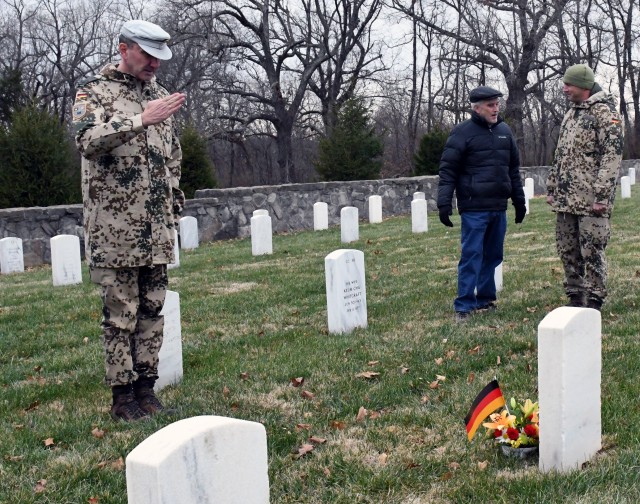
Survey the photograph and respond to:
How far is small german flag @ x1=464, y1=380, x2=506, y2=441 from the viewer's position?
148 inches

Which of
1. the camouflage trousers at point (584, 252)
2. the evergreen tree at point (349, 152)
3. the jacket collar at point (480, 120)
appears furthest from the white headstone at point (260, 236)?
the evergreen tree at point (349, 152)

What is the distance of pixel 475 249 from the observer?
6.84m

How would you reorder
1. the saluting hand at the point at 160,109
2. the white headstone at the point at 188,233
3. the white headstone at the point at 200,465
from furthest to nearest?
the white headstone at the point at 188,233, the saluting hand at the point at 160,109, the white headstone at the point at 200,465

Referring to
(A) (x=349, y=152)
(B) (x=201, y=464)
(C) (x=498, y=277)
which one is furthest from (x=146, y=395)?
(A) (x=349, y=152)

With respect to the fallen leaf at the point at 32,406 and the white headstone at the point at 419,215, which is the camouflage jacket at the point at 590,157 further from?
the white headstone at the point at 419,215

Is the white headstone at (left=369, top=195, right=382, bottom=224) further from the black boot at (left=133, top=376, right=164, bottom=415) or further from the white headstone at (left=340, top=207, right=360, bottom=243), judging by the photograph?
the black boot at (left=133, top=376, right=164, bottom=415)

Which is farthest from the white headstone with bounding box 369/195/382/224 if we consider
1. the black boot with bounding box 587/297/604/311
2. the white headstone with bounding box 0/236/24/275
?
the black boot with bounding box 587/297/604/311

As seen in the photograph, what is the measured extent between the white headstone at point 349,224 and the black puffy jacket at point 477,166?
308 inches

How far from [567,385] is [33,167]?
17.9 metres

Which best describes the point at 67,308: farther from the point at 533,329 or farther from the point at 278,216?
the point at 278,216

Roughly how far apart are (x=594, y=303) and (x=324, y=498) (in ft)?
12.5

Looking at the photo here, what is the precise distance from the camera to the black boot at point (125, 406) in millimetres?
4492

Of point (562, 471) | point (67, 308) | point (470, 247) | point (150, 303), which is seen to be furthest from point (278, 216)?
point (562, 471)

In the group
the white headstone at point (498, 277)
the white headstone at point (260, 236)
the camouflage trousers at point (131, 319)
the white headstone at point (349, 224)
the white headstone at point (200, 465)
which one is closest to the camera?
the white headstone at point (200, 465)
